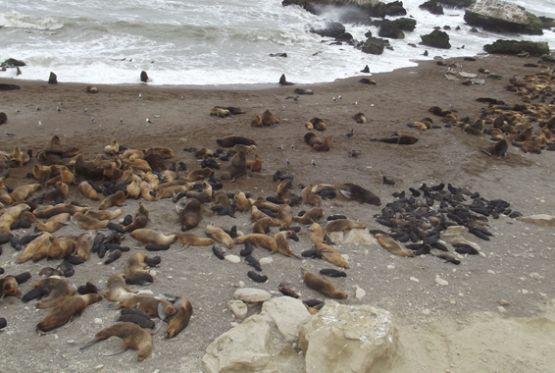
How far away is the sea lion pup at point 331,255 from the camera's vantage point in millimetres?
5051

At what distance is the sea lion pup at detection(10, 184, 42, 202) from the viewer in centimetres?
600

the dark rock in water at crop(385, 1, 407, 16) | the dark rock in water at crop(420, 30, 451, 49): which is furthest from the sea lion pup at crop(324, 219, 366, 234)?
the dark rock in water at crop(385, 1, 407, 16)

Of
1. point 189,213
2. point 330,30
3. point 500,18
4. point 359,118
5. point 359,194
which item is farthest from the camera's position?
point 500,18

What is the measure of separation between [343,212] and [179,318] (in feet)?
10.8

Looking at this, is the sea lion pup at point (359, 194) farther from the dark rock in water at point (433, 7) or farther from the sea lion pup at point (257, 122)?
the dark rock in water at point (433, 7)

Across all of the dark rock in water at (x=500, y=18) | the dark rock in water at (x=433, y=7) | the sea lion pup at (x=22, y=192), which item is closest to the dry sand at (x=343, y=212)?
the sea lion pup at (x=22, y=192)

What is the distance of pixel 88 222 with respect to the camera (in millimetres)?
5398

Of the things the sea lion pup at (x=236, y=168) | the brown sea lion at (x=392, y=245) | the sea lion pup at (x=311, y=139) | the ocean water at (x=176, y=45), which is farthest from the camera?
the ocean water at (x=176, y=45)

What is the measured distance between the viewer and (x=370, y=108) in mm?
11297

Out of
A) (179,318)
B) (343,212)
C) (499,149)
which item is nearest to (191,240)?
(179,318)

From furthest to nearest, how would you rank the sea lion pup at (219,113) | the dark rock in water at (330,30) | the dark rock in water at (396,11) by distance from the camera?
the dark rock in water at (396,11), the dark rock in water at (330,30), the sea lion pup at (219,113)

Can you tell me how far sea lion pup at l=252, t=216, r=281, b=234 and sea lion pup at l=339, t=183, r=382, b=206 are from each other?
1645 mm

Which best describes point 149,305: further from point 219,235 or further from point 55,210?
point 55,210

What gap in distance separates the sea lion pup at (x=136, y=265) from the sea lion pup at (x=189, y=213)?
0.86 metres
